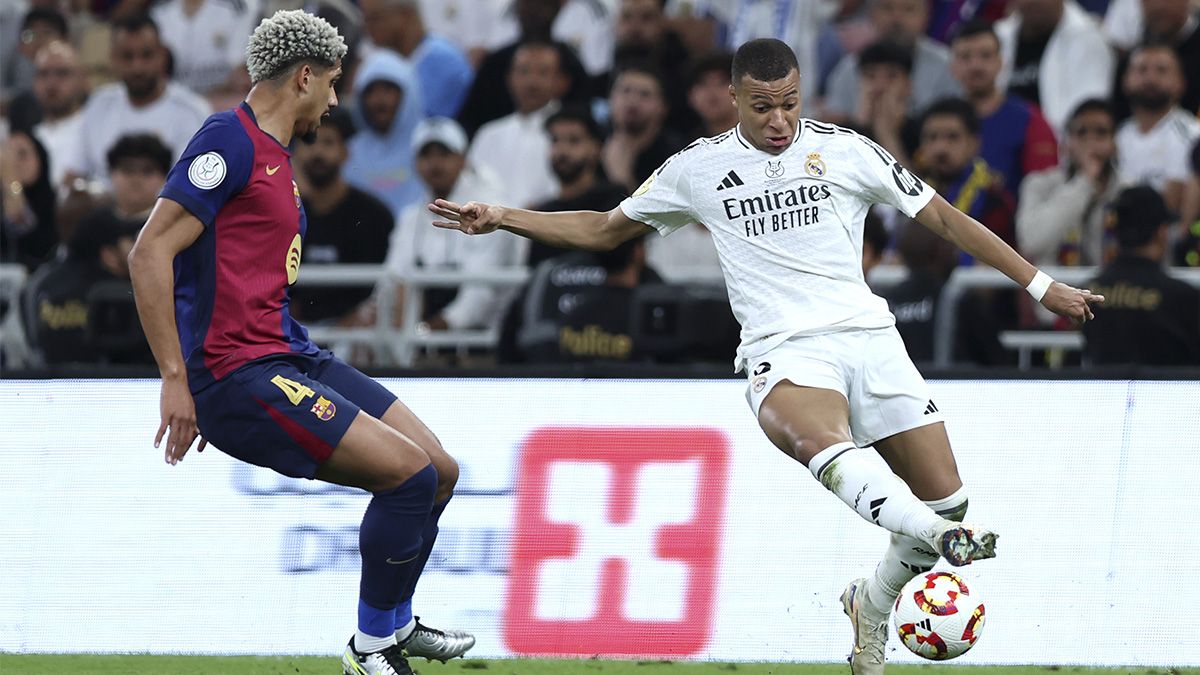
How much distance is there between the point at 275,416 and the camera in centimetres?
683

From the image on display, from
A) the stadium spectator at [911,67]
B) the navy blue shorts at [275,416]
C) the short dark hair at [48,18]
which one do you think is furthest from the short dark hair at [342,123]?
the navy blue shorts at [275,416]

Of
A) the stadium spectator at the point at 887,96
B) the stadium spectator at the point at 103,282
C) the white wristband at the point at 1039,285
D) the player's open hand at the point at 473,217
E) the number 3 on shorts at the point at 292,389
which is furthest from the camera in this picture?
the stadium spectator at the point at 887,96

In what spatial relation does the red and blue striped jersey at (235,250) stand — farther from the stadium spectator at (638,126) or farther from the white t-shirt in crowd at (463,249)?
the stadium spectator at (638,126)

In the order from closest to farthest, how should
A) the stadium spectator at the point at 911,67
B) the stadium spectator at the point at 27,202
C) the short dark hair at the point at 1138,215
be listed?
1. the short dark hair at the point at 1138,215
2. the stadium spectator at the point at 911,67
3. the stadium spectator at the point at 27,202

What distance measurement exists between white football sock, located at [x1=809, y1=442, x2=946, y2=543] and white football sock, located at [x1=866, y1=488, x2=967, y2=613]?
412 millimetres

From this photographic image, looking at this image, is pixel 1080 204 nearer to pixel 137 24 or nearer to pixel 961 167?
pixel 961 167

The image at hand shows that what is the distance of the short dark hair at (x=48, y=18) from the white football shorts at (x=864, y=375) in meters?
10.6

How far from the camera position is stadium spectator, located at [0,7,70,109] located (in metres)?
15.9

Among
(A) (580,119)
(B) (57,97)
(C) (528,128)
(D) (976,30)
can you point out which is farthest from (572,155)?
(B) (57,97)

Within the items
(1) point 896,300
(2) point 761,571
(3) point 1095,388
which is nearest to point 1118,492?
(3) point 1095,388

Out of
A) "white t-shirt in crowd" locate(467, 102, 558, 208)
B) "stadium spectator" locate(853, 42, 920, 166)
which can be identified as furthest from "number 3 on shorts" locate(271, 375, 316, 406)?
"stadium spectator" locate(853, 42, 920, 166)

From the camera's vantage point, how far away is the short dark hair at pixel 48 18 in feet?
52.1

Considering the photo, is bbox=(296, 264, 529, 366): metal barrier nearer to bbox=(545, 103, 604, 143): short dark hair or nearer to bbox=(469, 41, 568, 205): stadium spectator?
bbox=(545, 103, 604, 143): short dark hair

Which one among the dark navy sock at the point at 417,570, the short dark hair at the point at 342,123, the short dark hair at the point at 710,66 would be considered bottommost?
the dark navy sock at the point at 417,570
